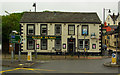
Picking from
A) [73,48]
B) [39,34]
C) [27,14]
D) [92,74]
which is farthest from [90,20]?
[92,74]

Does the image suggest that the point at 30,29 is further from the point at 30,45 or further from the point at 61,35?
the point at 61,35

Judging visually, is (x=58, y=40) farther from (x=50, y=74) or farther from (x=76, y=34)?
(x=50, y=74)

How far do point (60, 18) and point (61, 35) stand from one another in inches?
129

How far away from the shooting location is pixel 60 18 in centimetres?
2827

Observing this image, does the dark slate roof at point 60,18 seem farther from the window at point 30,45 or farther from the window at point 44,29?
the window at point 30,45

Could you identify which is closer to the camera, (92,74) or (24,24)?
(92,74)

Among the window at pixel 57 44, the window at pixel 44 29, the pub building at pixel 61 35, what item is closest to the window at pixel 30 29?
the pub building at pixel 61 35

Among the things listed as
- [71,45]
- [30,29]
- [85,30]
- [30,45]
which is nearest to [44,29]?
[30,29]

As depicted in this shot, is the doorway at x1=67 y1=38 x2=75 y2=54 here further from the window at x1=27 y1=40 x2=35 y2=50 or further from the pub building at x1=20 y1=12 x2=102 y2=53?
the window at x1=27 y1=40 x2=35 y2=50

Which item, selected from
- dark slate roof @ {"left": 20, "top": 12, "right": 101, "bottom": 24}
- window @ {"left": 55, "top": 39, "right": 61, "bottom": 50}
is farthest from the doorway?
dark slate roof @ {"left": 20, "top": 12, "right": 101, "bottom": 24}

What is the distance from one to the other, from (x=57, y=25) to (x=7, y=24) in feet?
35.7

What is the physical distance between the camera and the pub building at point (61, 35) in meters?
27.3

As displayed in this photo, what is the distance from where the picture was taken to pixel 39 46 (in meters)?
27.6

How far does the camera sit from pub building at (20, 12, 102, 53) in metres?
27.3
